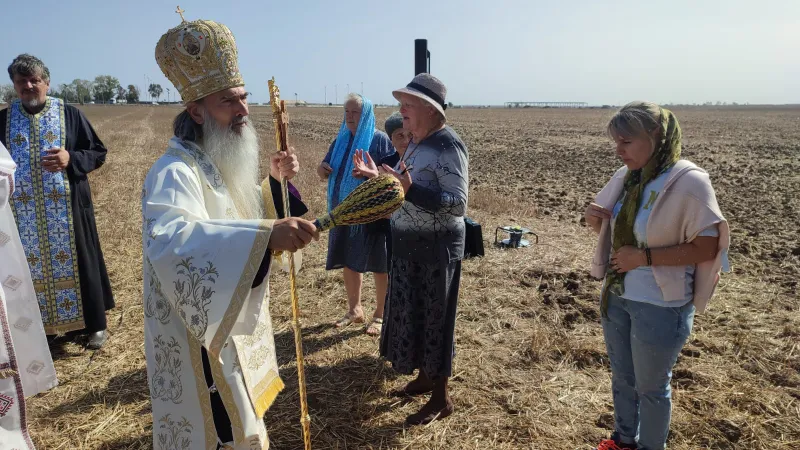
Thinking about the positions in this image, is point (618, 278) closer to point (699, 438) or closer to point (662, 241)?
point (662, 241)

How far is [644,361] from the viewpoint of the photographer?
2719mm

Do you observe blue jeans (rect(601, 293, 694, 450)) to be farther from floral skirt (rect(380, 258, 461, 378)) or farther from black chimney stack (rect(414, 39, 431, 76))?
black chimney stack (rect(414, 39, 431, 76))

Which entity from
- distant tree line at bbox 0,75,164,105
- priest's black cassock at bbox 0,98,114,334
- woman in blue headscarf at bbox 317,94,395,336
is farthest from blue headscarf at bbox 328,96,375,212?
distant tree line at bbox 0,75,164,105

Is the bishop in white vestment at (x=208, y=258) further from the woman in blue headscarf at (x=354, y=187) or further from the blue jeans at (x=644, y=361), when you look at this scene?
the woman in blue headscarf at (x=354, y=187)

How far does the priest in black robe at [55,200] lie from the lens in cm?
429

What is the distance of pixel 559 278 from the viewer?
6324mm

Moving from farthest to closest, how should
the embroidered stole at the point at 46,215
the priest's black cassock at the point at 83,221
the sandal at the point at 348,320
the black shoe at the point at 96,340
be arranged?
1. the sandal at the point at 348,320
2. the black shoe at the point at 96,340
3. the priest's black cassock at the point at 83,221
4. the embroidered stole at the point at 46,215

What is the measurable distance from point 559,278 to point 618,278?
140 inches

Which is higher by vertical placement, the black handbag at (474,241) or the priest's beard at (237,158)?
the priest's beard at (237,158)

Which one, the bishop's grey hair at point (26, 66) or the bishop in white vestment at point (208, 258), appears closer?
the bishop in white vestment at point (208, 258)

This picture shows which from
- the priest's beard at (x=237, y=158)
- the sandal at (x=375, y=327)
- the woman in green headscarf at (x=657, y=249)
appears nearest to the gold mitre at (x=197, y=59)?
the priest's beard at (x=237, y=158)

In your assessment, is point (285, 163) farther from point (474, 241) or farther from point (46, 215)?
point (46, 215)

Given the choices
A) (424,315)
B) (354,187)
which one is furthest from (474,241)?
(354,187)

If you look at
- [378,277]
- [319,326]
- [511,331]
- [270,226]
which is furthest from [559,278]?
[270,226]
